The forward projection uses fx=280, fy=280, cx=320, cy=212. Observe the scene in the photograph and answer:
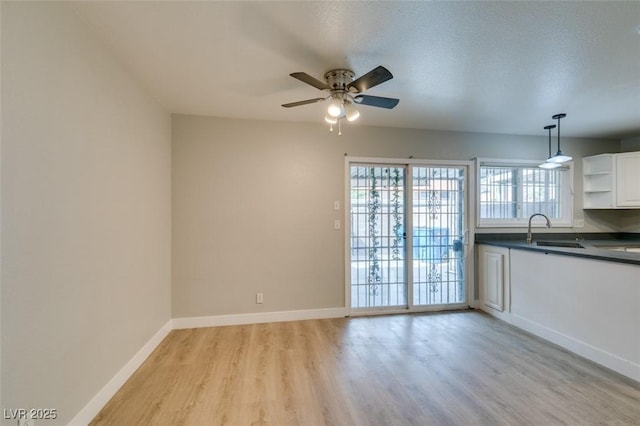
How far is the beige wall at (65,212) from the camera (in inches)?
49.3

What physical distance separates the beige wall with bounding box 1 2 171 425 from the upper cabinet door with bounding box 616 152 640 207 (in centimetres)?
605

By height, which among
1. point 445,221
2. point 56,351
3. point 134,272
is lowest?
point 56,351

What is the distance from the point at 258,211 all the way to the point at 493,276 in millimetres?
3181

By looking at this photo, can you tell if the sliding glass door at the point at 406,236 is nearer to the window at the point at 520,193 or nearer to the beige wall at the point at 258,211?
the beige wall at the point at 258,211

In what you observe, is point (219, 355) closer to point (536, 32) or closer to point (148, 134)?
point (148, 134)

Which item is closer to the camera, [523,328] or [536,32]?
[536,32]

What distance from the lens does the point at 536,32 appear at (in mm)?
1766

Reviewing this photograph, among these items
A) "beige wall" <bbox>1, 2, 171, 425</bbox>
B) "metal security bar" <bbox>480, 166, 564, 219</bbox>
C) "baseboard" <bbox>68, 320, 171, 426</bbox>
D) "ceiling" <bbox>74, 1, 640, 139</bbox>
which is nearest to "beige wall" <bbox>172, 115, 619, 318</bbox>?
"ceiling" <bbox>74, 1, 640, 139</bbox>

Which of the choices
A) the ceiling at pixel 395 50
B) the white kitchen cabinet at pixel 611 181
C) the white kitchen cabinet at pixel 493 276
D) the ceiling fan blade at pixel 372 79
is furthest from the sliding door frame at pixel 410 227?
the white kitchen cabinet at pixel 611 181

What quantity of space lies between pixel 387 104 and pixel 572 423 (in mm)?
2501

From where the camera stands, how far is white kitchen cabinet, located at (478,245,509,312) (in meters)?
3.52

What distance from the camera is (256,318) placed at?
342 centimetres

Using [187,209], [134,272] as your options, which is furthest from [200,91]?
[134,272]

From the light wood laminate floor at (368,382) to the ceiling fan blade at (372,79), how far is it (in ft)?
7.23
